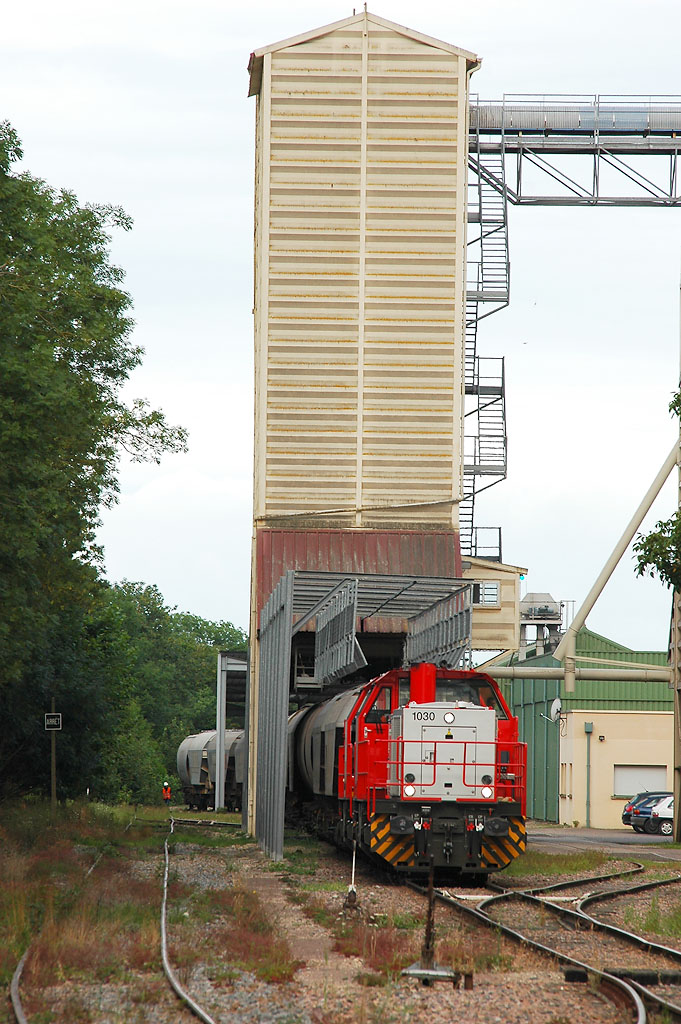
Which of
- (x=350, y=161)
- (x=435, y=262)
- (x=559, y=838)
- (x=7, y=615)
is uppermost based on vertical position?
(x=350, y=161)

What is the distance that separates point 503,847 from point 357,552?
14055mm

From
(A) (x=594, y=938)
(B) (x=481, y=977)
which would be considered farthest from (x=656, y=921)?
(B) (x=481, y=977)

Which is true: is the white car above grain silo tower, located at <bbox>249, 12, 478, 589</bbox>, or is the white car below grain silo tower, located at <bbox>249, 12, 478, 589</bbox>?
below

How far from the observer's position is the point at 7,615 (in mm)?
20984

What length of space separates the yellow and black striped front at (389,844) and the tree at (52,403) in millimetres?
6613

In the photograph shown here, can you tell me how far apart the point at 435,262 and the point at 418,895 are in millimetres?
18986

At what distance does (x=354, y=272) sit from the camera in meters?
32.3

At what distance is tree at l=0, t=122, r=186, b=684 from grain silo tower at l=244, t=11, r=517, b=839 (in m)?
3.54

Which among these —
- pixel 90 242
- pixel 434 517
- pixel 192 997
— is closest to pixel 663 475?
pixel 434 517

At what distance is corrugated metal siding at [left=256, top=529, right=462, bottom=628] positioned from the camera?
3139 centimetres

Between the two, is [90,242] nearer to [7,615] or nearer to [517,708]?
[7,615]

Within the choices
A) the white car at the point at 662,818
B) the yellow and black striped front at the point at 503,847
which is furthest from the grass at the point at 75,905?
the white car at the point at 662,818

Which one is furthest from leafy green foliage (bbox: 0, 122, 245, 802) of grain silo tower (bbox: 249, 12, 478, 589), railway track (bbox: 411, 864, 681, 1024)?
railway track (bbox: 411, 864, 681, 1024)

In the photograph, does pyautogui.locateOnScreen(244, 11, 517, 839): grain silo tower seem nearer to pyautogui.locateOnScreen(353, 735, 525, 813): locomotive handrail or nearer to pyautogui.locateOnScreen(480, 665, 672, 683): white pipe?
pyautogui.locateOnScreen(480, 665, 672, 683): white pipe
